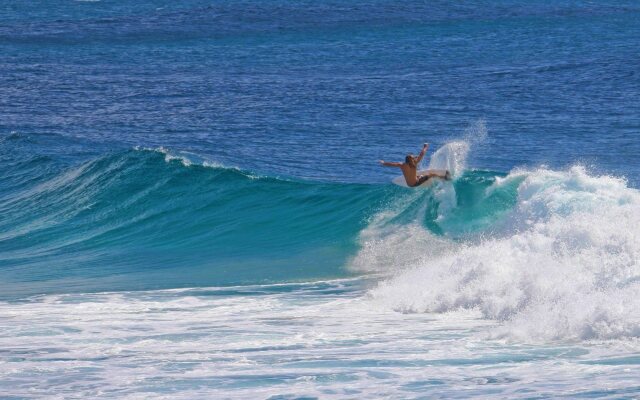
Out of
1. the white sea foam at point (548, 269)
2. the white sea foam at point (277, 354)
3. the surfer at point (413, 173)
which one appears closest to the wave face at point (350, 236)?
the white sea foam at point (548, 269)

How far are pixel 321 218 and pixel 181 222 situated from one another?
291 cm

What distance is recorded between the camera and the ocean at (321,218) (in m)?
13.4

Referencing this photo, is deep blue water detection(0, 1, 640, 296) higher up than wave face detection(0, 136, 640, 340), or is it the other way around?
A: deep blue water detection(0, 1, 640, 296)

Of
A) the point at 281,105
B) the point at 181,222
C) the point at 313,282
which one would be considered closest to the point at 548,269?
the point at 313,282


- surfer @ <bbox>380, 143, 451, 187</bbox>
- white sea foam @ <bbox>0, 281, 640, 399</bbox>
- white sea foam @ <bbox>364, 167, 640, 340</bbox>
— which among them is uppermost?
surfer @ <bbox>380, 143, 451, 187</bbox>

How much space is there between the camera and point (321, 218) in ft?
76.4

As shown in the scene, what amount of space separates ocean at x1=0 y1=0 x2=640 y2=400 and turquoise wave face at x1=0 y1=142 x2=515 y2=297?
72mm

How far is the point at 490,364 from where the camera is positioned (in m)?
12.9

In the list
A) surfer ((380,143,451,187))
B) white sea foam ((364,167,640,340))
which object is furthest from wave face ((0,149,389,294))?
white sea foam ((364,167,640,340))

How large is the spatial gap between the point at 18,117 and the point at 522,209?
19.4 meters

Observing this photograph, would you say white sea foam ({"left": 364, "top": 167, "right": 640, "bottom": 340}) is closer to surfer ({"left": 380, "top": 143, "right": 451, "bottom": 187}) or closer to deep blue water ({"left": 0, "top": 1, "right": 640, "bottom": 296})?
→ surfer ({"left": 380, "top": 143, "right": 451, "bottom": 187})

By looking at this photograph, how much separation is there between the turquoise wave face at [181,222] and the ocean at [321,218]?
0.07 metres

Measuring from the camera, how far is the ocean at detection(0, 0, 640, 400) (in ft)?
43.8

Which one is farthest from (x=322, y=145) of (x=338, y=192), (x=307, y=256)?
(x=307, y=256)
